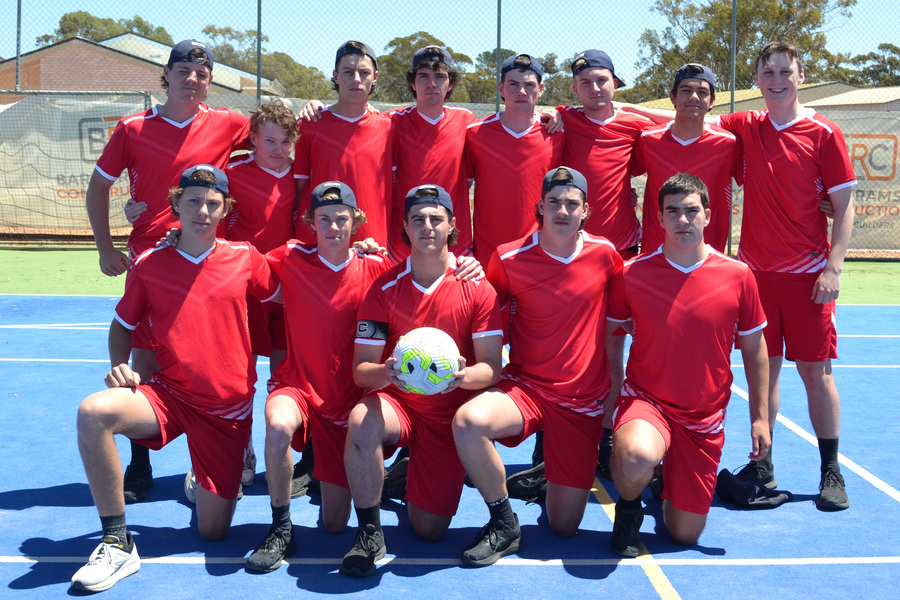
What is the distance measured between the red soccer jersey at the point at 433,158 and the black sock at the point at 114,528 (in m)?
2.51

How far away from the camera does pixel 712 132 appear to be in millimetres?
5488

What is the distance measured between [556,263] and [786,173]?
176 cm

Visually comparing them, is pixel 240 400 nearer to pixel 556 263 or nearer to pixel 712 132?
pixel 556 263

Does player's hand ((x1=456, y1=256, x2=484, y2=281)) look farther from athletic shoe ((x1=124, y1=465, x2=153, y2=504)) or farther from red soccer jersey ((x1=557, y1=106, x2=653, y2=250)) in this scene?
athletic shoe ((x1=124, y1=465, x2=153, y2=504))

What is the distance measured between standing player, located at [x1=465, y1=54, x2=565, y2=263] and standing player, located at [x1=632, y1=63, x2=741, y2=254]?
65 centimetres

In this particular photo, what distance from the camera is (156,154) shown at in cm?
538

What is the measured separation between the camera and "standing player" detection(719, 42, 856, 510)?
207 inches

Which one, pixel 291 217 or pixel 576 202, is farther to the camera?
pixel 291 217

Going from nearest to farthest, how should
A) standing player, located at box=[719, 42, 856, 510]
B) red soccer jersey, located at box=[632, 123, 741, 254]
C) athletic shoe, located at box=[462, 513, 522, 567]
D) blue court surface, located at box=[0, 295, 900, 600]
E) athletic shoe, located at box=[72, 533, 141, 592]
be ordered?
athletic shoe, located at box=[72, 533, 141, 592]
blue court surface, located at box=[0, 295, 900, 600]
athletic shoe, located at box=[462, 513, 522, 567]
standing player, located at box=[719, 42, 856, 510]
red soccer jersey, located at box=[632, 123, 741, 254]

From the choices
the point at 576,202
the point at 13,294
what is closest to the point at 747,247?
the point at 576,202

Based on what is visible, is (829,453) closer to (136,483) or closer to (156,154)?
(136,483)

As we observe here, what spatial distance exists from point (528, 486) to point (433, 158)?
2.24 meters

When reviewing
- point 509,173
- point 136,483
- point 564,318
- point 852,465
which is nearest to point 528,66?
point 509,173

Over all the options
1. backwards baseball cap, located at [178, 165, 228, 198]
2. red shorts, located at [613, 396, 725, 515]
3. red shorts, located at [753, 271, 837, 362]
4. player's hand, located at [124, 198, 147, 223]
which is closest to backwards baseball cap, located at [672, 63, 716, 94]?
red shorts, located at [753, 271, 837, 362]
